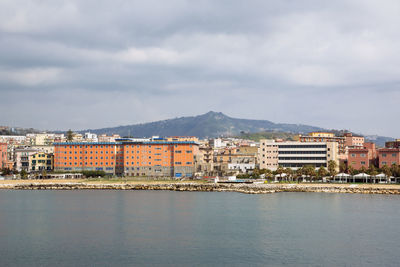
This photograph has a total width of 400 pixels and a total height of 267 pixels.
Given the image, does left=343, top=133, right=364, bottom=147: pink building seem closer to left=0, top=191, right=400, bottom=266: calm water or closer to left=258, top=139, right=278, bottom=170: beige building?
left=258, top=139, right=278, bottom=170: beige building

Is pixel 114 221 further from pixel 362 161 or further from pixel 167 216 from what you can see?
pixel 362 161

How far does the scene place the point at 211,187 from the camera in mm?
84562

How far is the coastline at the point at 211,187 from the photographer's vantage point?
7750cm

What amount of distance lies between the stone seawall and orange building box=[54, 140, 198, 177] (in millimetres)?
16246

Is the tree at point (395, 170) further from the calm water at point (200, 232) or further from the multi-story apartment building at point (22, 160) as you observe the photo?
the multi-story apartment building at point (22, 160)

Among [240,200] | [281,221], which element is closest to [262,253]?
[281,221]

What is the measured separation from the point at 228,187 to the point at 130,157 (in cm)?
3041

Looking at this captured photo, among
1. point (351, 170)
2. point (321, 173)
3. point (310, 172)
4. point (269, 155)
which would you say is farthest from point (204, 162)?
point (351, 170)

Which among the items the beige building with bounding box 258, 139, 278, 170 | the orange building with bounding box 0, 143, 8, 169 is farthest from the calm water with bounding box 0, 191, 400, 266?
the orange building with bounding box 0, 143, 8, 169

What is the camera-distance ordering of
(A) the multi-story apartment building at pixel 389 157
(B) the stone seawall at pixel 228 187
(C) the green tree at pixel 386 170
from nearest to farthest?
1. (B) the stone seawall at pixel 228 187
2. (C) the green tree at pixel 386 170
3. (A) the multi-story apartment building at pixel 389 157

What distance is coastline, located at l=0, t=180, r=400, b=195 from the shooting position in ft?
254

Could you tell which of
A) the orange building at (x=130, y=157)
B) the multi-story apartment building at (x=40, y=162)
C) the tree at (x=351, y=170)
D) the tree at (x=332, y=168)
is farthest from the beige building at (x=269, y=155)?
the multi-story apartment building at (x=40, y=162)

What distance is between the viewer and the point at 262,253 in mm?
32625

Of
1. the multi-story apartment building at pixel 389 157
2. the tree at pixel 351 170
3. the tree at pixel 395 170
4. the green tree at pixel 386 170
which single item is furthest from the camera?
the multi-story apartment building at pixel 389 157
